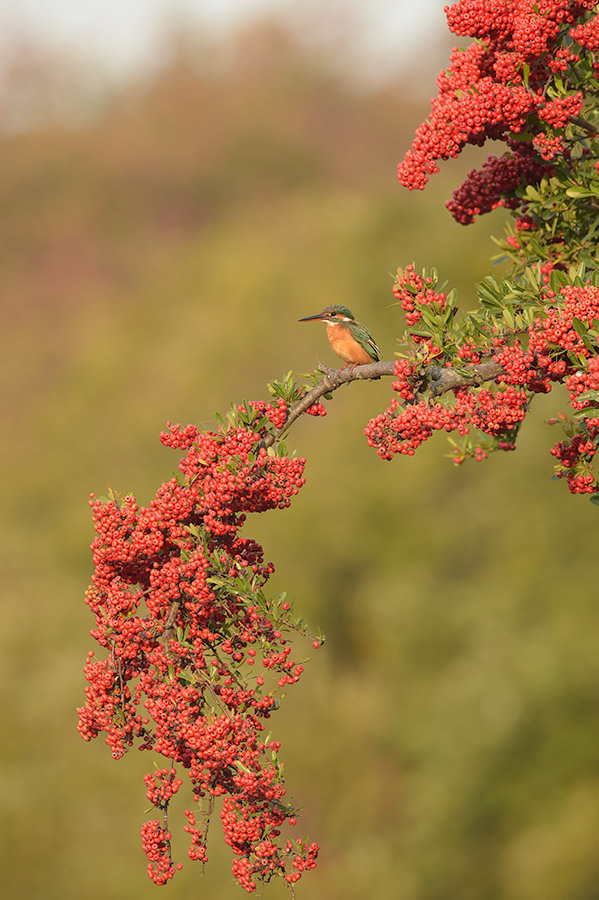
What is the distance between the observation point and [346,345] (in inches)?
316

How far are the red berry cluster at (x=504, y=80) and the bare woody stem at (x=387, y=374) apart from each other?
1282 millimetres

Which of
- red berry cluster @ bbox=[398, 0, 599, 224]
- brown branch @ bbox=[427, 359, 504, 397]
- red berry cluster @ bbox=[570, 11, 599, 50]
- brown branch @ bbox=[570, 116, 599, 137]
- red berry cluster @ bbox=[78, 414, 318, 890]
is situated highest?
red berry cluster @ bbox=[398, 0, 599, 224]

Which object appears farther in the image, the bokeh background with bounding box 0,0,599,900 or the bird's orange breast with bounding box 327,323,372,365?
the bokeh background with bounding box 0,0,599,900

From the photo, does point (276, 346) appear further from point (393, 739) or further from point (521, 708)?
point (521, 708)

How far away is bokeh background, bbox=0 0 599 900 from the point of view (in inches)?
1088

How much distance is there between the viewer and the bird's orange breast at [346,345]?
799cm

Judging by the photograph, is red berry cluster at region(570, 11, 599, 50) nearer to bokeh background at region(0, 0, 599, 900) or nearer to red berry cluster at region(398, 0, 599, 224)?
red berry cluster at region(398, 0, 599, 224)

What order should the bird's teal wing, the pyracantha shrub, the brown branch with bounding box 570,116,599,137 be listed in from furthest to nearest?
the bird's teal wing → the brown branch with bounding box 570,116,599,137 → the pyracantha shrub

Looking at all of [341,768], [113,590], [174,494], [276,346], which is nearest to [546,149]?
[174,494]

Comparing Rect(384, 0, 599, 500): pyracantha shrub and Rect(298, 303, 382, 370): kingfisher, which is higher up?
Rect(298, 303, 382, 370): kingfisher

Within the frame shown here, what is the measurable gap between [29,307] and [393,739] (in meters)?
35.0

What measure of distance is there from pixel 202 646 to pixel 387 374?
1711 millimetres

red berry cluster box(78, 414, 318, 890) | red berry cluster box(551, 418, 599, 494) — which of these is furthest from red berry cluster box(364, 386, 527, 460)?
red berry cluster box(551, 418, 599, 494)

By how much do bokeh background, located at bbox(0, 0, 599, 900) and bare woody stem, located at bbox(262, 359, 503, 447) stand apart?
19799 millimetres
